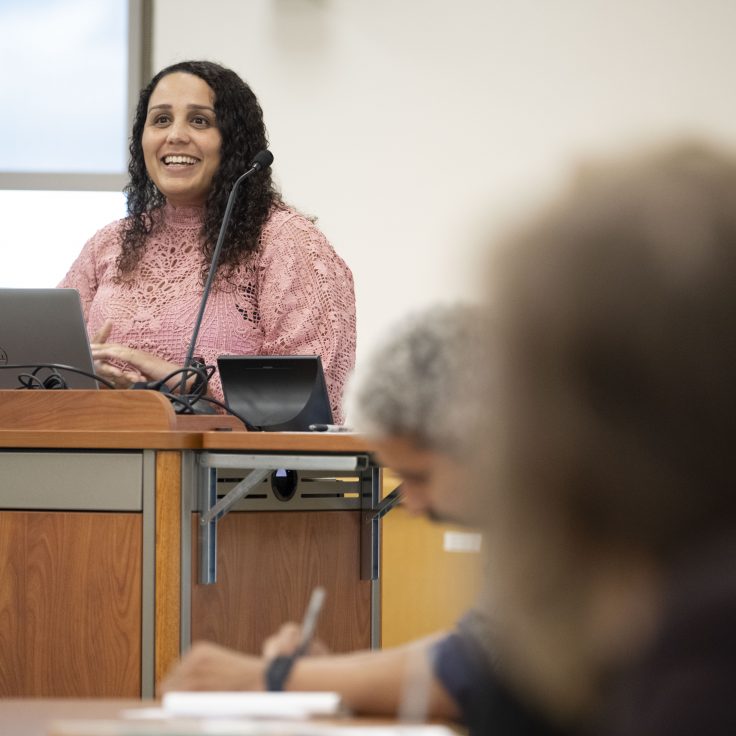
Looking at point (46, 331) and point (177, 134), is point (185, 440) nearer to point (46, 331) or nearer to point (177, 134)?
point (46, 331)

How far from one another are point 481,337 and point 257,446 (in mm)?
1575

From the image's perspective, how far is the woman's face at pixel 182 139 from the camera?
3.00m

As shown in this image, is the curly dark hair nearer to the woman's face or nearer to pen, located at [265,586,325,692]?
the woman's face

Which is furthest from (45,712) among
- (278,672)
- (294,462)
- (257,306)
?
(257,306)

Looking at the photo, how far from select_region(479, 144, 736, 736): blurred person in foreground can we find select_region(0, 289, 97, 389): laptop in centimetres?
185

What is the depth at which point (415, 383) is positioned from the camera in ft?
2.51

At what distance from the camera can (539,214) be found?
1.42ft

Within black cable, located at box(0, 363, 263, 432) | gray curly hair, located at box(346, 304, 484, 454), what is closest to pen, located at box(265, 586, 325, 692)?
gray curly hair, located at box(346, 304, 484, 454)

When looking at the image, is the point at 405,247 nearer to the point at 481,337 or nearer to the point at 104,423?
the point at 104,423

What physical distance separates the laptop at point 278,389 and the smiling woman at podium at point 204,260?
1.18 feet

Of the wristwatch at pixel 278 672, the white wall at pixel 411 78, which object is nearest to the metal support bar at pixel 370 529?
the wristwatch at pixel 278 672

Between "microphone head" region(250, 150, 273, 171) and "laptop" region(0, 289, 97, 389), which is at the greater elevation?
"microphone head" region(250, 150, 273, 171)

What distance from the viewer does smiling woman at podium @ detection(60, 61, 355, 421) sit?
2.74 metres

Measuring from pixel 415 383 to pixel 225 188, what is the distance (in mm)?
2300
